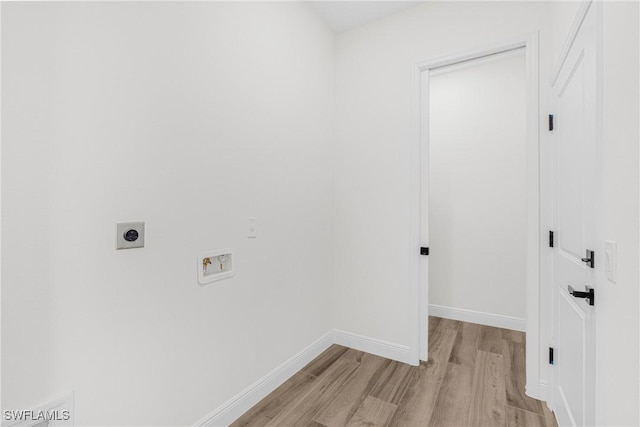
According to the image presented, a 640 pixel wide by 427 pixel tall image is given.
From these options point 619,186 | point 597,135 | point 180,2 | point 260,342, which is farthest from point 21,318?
point 597,135

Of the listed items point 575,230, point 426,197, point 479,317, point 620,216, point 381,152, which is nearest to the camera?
point 620,216

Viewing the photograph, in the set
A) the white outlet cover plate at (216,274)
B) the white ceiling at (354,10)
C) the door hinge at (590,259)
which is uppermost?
the white ceiling at (354,10)

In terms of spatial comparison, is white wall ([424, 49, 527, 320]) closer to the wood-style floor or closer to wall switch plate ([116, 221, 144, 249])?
the wood-style floor

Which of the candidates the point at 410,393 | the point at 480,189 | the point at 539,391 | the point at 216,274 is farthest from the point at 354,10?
the point at 539,391

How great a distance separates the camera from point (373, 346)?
8.34 ft

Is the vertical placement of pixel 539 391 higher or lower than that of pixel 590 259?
lower

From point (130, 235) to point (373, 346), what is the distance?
2.04 m

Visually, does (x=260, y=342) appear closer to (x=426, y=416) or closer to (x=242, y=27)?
(x=426, y=416)

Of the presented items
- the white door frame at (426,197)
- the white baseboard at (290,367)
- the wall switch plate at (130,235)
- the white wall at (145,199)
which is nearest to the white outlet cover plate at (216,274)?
the white wall at (145,199)

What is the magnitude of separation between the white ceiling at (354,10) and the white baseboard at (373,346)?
105 inches

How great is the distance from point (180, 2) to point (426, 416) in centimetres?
255

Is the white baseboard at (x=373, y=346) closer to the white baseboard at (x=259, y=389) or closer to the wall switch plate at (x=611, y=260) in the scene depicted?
the white baseboard at (x=259, y=389)

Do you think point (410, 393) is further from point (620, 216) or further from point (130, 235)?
point (130, 235)

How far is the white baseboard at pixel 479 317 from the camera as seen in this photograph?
3.00 m
